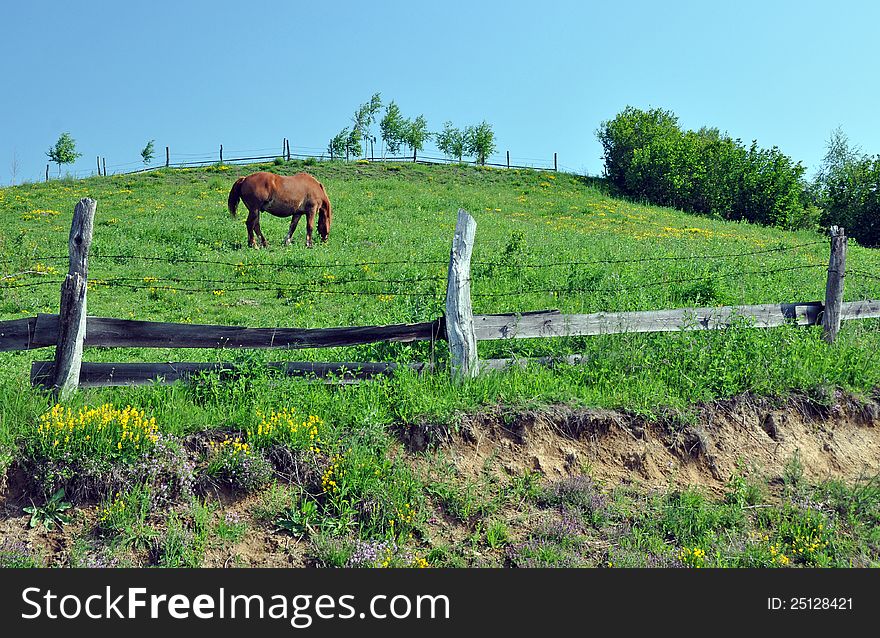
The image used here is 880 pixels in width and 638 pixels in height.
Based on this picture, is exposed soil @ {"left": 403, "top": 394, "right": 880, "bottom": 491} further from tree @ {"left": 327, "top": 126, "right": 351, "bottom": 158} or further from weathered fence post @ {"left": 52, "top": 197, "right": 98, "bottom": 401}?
tree @ {"left": 327, "top": 126, "right": 351, "bottom": 158}

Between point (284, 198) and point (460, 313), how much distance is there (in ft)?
48.9

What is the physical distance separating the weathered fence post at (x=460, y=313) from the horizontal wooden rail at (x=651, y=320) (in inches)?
9.2

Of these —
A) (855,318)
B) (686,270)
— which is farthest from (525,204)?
(855,318)

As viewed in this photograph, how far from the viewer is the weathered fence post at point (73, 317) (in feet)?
21.5

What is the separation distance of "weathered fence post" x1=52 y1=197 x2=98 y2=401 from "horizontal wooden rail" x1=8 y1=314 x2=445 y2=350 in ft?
0.46

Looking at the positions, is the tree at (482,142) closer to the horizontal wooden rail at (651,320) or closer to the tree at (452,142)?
the tree at (452,142)

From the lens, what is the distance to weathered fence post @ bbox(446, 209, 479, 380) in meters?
7.22

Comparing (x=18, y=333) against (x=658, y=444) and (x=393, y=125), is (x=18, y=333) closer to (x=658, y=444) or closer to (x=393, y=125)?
(x=658, y=444)

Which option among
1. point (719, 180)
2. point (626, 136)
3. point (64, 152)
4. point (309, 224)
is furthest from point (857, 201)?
point (64, 152)

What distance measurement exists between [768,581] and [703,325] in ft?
12.5

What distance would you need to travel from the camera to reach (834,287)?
348 inches

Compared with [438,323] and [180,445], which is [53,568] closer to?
[180,445]

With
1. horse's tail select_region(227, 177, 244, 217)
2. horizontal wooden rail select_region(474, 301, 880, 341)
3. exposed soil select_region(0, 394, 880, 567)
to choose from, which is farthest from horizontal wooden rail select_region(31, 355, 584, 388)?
horse's tail select_region(227, 177, 244, 217)

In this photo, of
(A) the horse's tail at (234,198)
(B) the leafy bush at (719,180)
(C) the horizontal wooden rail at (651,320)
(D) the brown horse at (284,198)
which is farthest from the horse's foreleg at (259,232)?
(B) the leafy bush at (719,180)
